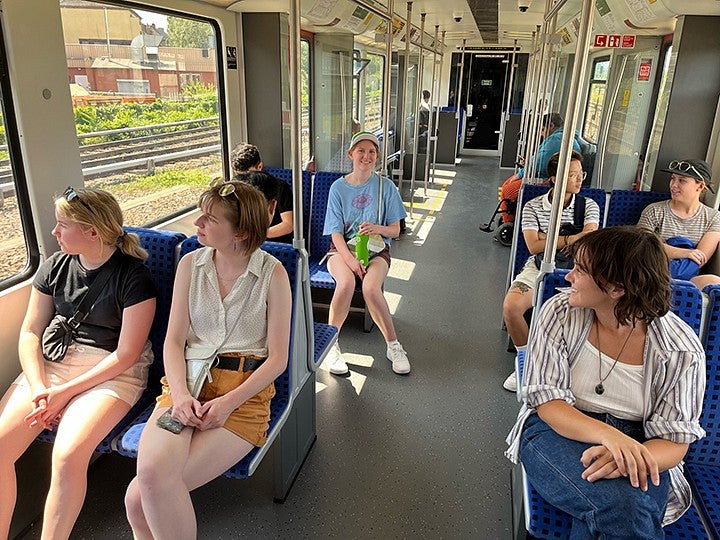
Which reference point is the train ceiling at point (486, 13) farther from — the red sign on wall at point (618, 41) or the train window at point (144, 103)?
the train window at point (144, 103)

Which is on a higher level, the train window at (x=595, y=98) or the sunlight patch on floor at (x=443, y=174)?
the train window at (x=595, y=98)

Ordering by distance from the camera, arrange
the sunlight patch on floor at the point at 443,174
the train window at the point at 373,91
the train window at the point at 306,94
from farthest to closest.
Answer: the sunlight patch on floor at the point at 443,174
the train window at the point at 373,91
the train window at the point at 306,94

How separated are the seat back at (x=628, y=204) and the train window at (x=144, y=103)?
3119mm

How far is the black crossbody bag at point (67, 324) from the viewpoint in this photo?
219 centimetres

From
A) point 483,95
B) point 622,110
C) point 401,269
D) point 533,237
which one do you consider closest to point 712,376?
point 533,237

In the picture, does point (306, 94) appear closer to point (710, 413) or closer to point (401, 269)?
point (401, 269)

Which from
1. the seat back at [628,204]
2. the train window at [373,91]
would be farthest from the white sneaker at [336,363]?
the train window at [373,91]

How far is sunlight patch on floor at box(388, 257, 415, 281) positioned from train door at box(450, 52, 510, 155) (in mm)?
9553

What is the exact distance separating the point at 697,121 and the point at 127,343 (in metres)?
4.48

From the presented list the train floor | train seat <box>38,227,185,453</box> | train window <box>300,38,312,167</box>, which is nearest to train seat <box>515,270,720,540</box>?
the train floor

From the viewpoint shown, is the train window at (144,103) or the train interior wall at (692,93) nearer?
the train window at (144,103)

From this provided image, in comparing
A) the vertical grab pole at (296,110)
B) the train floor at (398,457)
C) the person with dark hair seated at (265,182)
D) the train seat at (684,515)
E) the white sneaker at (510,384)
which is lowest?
the train floor at (398,457)

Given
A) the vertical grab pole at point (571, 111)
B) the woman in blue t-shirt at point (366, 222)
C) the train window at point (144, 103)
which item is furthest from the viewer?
the woman in blue t-shirt at point (366, 222)

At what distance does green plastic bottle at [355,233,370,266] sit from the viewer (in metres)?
3.67
